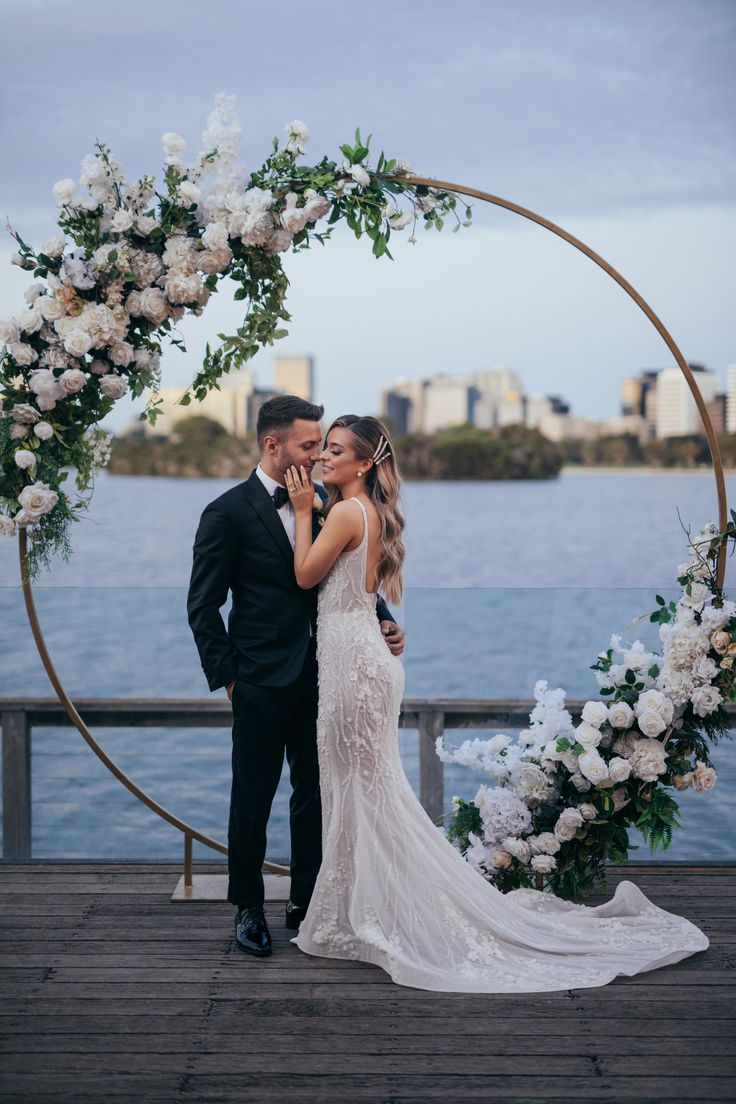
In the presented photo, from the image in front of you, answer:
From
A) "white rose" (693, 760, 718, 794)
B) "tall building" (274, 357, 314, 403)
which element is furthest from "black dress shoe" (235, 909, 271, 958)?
"tall building" (274, 357, 314, 403)

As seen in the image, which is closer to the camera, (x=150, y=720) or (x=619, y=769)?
(x=619, y=769)

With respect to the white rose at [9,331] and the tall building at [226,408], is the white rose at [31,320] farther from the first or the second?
the tall building at [226,408]

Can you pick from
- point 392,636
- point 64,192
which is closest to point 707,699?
point 392,636

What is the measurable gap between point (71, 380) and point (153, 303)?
0.37m

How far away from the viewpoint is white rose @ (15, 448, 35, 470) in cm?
387

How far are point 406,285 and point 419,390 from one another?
25.4 ft

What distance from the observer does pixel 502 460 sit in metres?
26.5

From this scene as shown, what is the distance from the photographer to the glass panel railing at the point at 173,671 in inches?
516

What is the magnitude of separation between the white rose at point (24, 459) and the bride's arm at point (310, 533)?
878 mm

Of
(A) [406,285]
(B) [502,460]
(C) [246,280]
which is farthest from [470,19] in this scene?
(C) [246,280]

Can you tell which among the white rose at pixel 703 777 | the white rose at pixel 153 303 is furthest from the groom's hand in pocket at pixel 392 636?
the white rose at pixel 153 303

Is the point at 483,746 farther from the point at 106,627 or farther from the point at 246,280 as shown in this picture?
the point at 106,627

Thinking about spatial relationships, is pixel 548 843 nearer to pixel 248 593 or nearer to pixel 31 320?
pixel 248 593

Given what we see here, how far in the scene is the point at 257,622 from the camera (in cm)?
373
